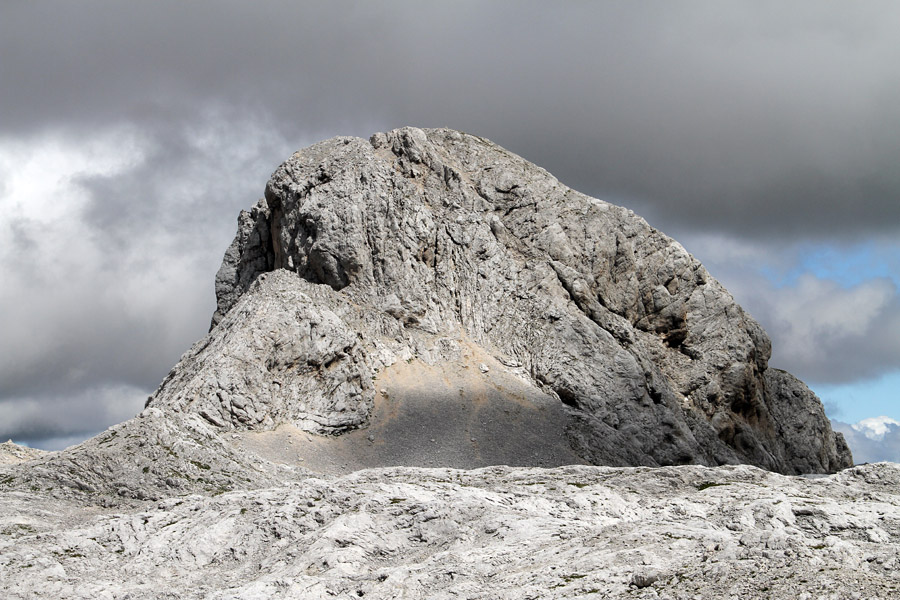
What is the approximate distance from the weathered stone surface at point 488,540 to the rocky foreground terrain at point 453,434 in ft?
0.33

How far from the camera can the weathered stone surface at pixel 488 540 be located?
18.7 meters

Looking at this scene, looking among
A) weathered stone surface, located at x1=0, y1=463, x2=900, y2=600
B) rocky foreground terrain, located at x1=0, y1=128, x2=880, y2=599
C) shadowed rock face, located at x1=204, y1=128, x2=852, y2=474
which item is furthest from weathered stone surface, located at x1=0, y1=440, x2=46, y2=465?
weathered stone surface, located at x1=0, y1=463, x2=900, y2=600

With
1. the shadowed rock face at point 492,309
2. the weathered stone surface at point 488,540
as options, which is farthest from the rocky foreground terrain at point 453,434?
the shadowed rock face at point 492,309

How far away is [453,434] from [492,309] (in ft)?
58.2

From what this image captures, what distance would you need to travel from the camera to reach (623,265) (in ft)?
291

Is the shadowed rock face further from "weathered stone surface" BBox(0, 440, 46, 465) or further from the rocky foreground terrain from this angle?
"weathered stone surface" BBox(0, 440, 46, 465)

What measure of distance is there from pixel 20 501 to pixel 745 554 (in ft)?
82.6

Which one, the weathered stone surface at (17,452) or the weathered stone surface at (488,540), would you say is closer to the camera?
the weathered stone surface at (488,540)

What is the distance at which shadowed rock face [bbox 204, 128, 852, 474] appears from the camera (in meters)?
71.1

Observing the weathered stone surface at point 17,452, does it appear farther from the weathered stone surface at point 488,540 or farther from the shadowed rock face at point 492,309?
the weathered stone surface at point 488,540

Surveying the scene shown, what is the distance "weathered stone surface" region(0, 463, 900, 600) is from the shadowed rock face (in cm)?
3843

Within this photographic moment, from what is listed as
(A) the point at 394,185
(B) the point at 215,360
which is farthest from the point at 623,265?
(B) the point at 215,360

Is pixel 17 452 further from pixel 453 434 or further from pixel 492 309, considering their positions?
pixel 492 309

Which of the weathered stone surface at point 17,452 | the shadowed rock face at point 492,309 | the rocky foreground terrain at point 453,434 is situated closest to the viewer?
the rocky foreground terrain at point 453,434
